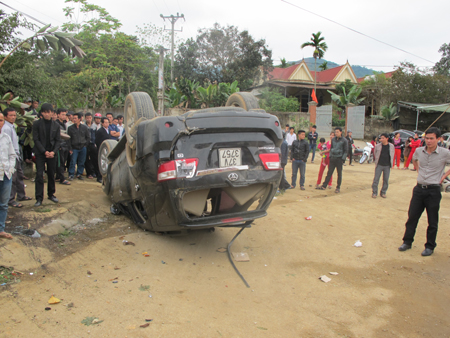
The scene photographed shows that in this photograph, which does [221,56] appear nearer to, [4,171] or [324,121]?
[324,121]

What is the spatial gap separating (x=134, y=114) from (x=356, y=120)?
A: 2271cm

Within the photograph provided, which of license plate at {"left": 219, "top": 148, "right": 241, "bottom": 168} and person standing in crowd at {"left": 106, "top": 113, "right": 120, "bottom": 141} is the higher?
person standing in crowd at {"left": 106, "top": 113, "right": 120, "bottom": 141}

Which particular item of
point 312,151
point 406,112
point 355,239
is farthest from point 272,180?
point 406,112

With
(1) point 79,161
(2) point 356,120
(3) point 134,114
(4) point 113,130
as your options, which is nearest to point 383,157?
(3) point 134,114

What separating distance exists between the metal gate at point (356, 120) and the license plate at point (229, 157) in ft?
73.0

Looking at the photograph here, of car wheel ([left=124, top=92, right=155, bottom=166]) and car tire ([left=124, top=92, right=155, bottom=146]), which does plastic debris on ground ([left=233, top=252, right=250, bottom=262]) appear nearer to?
car wheel ([left=124, top=92, right=155, bottom=166])

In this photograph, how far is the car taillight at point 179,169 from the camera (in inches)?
143

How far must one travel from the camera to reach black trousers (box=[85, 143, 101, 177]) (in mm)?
8570

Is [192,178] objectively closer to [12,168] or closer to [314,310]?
[314,310]

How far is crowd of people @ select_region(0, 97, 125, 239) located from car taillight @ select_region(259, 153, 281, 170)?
319cm

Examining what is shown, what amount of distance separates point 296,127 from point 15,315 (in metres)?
19.3

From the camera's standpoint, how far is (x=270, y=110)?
2333 centimetres

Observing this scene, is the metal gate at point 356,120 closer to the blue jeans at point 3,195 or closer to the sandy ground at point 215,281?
the sandy ground at point 215,281

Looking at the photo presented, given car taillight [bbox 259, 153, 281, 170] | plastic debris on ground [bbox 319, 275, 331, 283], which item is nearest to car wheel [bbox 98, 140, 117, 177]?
car taillight [bbox 259, 153, 281, 170]
